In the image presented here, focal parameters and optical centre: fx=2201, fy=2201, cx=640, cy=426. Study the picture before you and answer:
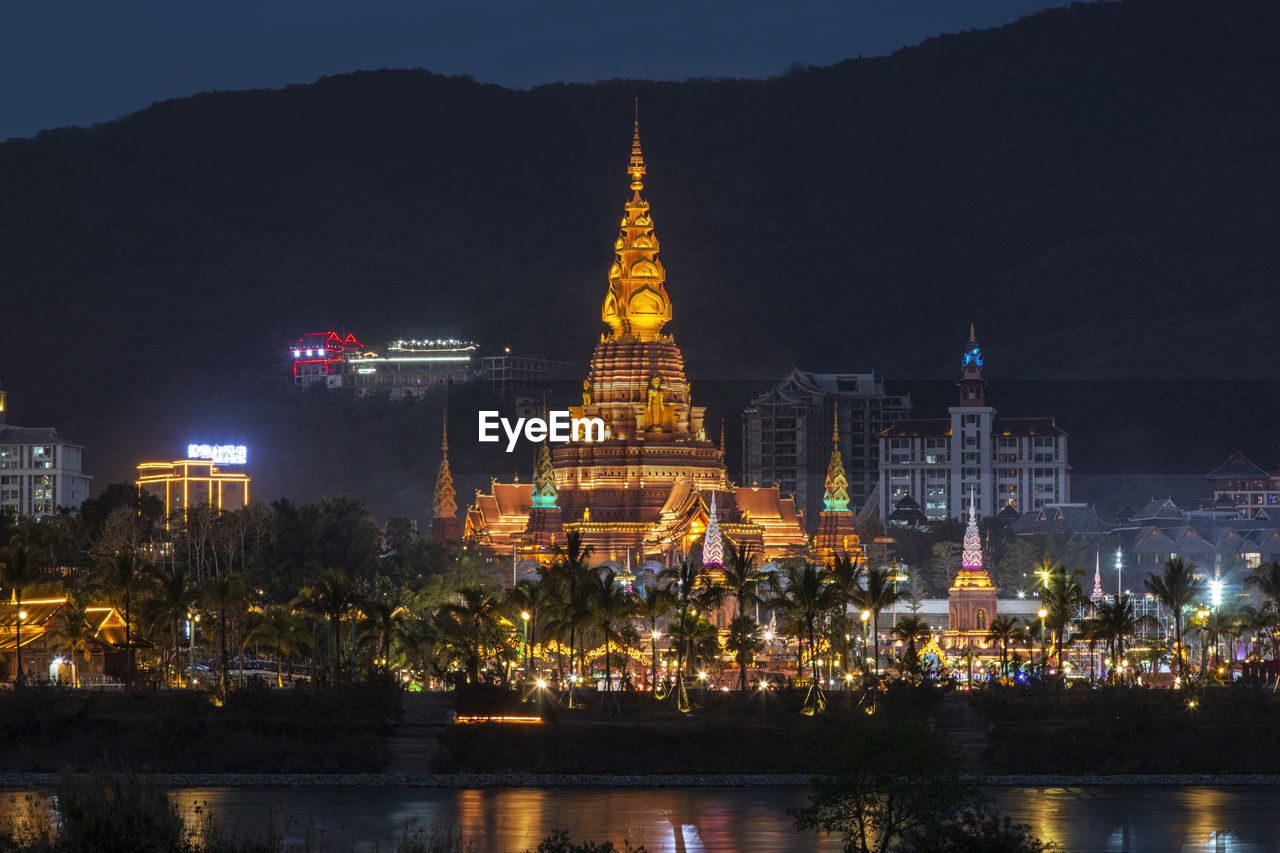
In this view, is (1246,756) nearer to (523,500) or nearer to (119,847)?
(119,847)

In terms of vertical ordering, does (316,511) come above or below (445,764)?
above

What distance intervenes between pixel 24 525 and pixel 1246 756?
8273 cm

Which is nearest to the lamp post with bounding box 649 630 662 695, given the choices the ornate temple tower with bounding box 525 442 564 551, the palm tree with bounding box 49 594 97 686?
the palm tree with bounding box 49 594 97 686

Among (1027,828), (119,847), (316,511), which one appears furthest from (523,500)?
(119,847)

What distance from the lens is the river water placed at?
81688mm

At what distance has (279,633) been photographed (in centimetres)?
11094

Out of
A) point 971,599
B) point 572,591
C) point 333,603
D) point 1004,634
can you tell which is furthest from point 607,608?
point 971,599

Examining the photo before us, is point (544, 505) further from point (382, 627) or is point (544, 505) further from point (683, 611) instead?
point (382, 627)

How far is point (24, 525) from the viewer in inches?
5787

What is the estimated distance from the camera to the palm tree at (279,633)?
112 m

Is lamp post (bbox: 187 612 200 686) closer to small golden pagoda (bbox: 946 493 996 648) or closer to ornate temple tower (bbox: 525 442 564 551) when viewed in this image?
ornate temple tower (bbox: 525 442 564 551)

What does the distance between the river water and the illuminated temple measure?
6873 centimetres

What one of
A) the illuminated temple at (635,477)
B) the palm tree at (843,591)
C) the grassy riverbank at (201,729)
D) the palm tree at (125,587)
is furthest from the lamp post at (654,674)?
the illuminated temple at (635,477)

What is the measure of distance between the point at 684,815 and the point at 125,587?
33.2 meters
